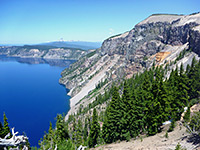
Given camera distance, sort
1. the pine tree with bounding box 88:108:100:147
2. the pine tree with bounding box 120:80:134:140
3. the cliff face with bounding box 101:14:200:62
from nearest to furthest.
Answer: the pine tree with bounding box 120:80:134:140
the pine tree with bounding box 88:108:100:147
the cliff face with bounding box 101:14:200:62

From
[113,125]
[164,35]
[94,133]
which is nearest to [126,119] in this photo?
[113,125]

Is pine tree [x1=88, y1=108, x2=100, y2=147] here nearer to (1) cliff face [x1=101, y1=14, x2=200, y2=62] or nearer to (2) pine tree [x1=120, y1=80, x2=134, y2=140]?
(2) pine tree [x1=120, y1=80, x2=134, y2=140]

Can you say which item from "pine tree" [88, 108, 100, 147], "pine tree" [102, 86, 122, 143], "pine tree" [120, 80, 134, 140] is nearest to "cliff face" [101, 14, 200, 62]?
"pine tree" [120, 80, 134, 140]

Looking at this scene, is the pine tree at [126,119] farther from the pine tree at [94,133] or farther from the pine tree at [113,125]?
the pine tree at [94,133]

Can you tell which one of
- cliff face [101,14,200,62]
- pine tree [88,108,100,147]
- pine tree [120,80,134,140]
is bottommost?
pine tree [88,108,100,147]

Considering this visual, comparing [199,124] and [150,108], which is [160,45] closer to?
[150,108]

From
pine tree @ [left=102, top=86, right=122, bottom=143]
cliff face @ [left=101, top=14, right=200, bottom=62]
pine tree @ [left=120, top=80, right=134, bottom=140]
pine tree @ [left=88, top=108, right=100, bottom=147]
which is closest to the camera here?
pine tree @ [left=120, top=80, right=134, bottom=140]

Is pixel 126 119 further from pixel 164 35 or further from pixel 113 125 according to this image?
pixel 164 35

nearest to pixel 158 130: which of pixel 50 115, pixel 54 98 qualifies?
pixel 50 115

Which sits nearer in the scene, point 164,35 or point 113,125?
point 113,125

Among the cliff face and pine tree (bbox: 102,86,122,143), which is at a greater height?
the cliff face

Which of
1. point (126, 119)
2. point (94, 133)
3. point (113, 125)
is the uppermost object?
point (126, 119)

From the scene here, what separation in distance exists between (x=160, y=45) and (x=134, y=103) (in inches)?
5902

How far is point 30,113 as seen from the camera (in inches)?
5748
